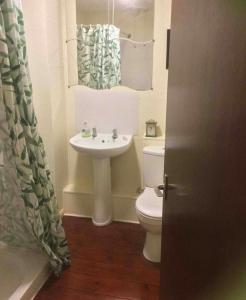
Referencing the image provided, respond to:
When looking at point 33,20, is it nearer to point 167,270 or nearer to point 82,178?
point 82,178

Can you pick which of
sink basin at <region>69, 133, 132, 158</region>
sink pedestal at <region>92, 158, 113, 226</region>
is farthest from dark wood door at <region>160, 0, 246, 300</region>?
sink pedestal at <region>92, 158, 113, 226</region>

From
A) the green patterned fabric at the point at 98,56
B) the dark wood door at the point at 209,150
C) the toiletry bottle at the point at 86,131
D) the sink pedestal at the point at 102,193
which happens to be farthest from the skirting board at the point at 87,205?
the dark wood door at the point at 209,150

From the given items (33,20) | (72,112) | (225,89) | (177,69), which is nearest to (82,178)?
(72,112)

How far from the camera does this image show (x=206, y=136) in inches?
24.1

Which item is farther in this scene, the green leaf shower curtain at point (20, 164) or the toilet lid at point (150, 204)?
the toilet lid at point (150, 204)

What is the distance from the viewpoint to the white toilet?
180cm

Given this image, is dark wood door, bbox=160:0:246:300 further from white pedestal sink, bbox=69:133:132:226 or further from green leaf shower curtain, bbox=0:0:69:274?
white pedestal sink, bbox=69:133:132:226

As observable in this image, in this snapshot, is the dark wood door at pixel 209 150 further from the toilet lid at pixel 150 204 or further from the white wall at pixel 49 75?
the white wall at pixel 49 75

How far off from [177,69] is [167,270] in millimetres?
785

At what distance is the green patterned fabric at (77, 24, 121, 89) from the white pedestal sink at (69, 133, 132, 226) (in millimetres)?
497

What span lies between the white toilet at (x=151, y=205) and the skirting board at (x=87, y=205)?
1.33 feet

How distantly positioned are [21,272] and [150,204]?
0.97 m

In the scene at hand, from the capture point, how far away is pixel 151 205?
1.91 metres

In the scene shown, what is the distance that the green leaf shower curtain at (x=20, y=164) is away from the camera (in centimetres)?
140
